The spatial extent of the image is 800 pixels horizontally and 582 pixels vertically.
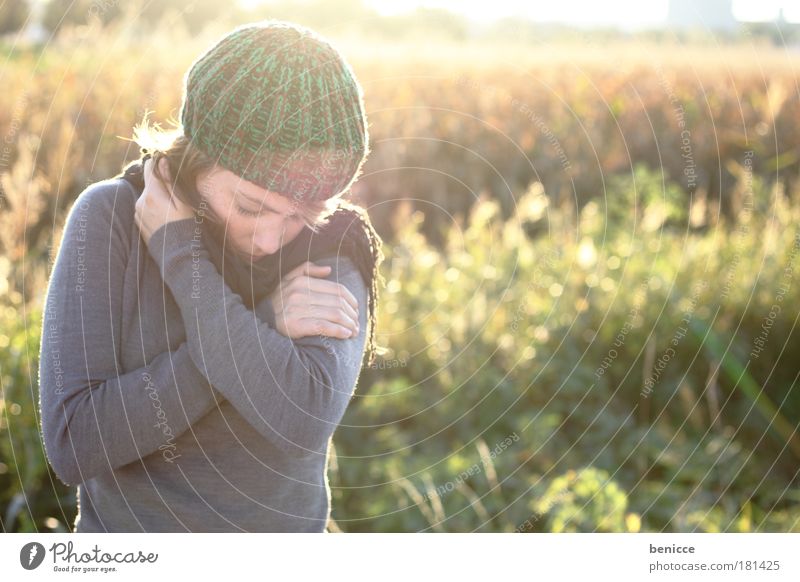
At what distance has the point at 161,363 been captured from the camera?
4.56 feet

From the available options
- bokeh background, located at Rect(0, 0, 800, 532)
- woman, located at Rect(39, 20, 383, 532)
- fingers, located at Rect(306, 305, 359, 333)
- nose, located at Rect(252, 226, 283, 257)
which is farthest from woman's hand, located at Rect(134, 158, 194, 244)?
bokeh background, located at Rect(0, 0, 800, 532)

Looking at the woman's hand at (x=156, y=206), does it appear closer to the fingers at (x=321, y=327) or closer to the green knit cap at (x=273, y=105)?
the green knit cap at (x=273, y=105)

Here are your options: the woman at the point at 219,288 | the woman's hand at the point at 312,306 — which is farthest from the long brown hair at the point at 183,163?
the woman's hand at the point at 312,306

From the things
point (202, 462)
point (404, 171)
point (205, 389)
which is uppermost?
point (404, 171)

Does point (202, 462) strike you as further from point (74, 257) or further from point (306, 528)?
point (74, 257)

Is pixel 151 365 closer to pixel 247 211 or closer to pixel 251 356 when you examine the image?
pixel 251 356

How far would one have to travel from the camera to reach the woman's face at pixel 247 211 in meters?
1.43

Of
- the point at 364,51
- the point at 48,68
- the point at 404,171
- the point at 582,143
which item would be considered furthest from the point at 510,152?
the point at 48,68

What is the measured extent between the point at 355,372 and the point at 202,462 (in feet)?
1.03

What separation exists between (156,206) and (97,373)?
28 centimetres

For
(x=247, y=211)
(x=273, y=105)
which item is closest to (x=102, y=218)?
(x=247, y=211)

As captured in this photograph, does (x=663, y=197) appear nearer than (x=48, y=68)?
Yes

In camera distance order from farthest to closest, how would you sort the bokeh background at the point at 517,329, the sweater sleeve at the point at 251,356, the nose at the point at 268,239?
the bokeh background at the point at 517,329 < the nose at the point at 268,239 < the sweater sleeve at the point at 251,356

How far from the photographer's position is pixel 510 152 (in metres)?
5.04
